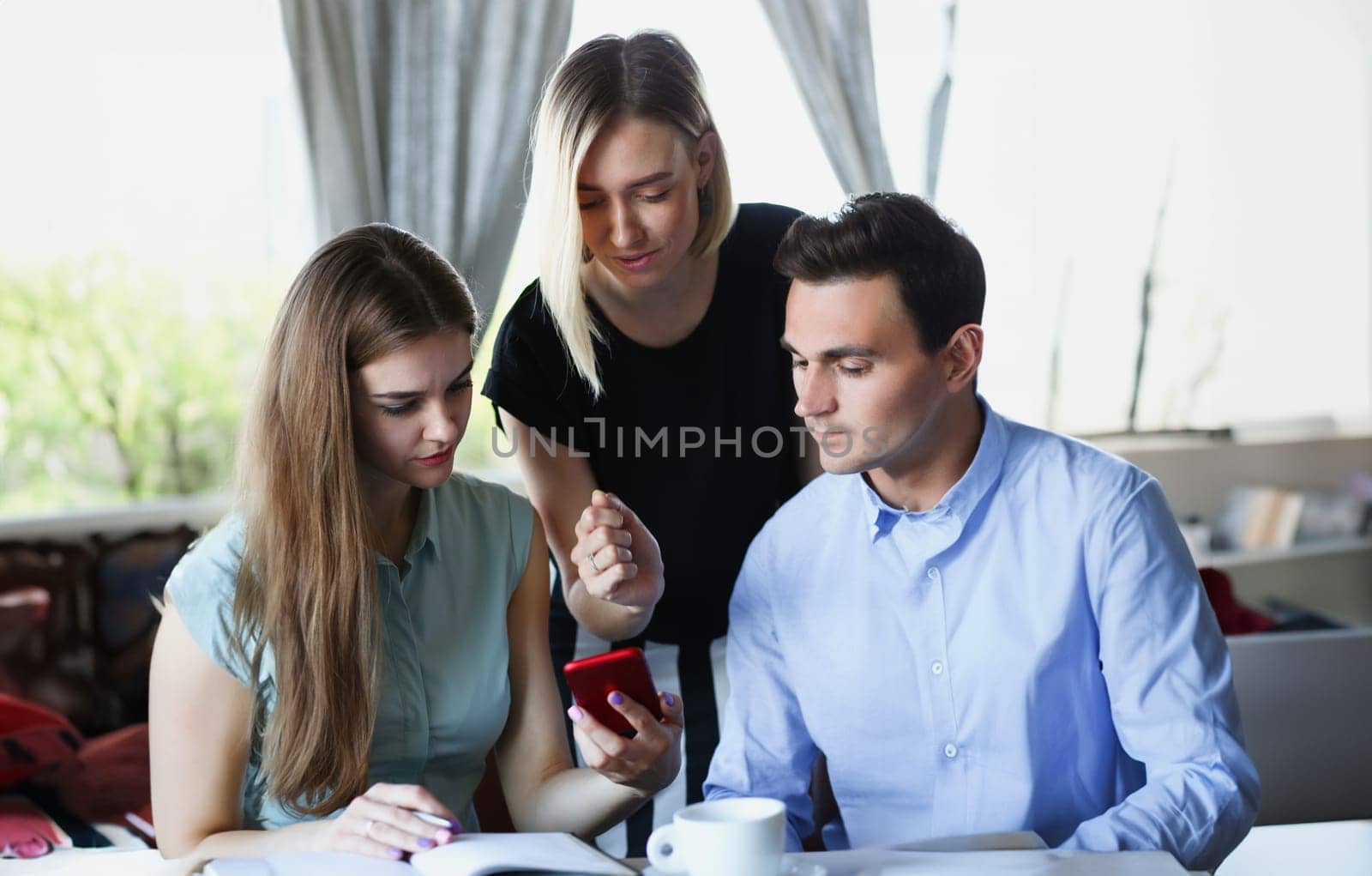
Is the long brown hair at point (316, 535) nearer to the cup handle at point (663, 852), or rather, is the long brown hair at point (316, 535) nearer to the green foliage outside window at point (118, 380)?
the cup handle at point (663, 852)

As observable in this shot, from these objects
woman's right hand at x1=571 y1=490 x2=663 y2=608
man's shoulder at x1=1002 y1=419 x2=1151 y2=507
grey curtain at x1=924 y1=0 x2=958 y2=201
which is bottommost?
woman's right hand at x1=571 y1=490 x2=663 y2=608

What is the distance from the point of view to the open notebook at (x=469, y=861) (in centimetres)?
100

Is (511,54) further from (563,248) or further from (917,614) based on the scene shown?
(917,614)

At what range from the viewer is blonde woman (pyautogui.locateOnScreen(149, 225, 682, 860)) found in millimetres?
1335

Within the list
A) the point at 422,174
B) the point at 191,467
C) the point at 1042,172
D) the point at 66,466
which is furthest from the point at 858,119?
the point at 66,466

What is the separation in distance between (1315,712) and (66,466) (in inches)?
145

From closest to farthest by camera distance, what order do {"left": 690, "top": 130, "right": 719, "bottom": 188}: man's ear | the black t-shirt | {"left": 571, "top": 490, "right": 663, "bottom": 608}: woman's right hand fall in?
{"left": 571, "top": 490, "right": 663, "bottom": 608}: woman's right hand
{"left": 690, "top": 130, "right": 719, "bottom": 188}: man's ear
the black t-shirt

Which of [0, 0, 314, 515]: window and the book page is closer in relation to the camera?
the book page

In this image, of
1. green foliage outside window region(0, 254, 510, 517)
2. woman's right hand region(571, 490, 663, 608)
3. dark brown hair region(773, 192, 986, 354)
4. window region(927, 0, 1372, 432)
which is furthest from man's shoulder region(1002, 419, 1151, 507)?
window region(927, 0, 1372, 432)

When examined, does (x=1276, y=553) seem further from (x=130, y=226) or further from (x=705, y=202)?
(x=130, y=226)

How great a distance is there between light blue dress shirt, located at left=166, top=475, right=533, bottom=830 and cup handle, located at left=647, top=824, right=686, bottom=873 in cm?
50

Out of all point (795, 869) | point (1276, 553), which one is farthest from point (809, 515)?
point (1276, 553)

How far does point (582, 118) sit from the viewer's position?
1.73m

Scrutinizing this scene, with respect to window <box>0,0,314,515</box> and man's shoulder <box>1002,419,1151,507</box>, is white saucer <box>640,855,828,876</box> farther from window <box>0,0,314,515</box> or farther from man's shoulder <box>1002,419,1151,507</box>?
window <box>0,0,314,515</box>
